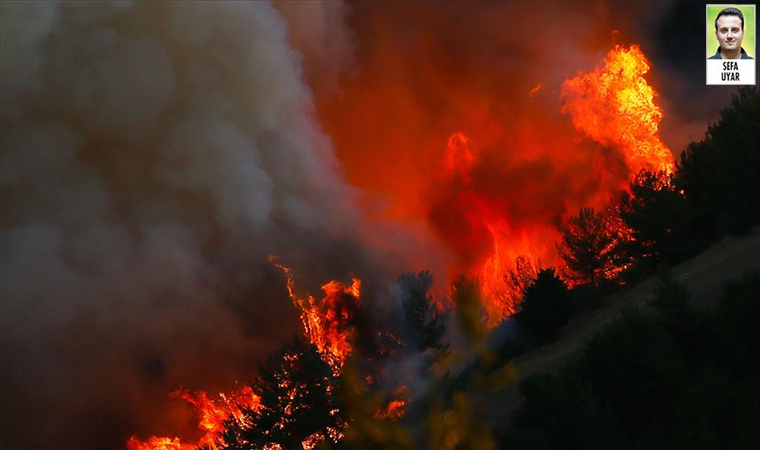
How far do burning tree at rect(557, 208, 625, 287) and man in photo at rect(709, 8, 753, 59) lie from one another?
12838 millimetres


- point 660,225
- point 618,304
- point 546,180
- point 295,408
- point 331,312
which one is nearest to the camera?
point 295,408

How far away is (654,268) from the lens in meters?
34.6

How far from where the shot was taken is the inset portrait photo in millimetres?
47125

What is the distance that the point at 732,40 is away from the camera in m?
47.3

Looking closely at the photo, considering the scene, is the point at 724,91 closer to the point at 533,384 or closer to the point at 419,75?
the point at 419,75

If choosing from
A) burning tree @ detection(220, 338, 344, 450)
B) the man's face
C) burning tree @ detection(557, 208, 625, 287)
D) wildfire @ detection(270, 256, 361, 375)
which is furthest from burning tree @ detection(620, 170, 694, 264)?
burning tree @ detection(220, 338, 344, 450)

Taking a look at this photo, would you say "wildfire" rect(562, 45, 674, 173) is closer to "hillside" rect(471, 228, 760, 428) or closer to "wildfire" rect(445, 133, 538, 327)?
"wildfire" rect(445, 133, 538, 327)

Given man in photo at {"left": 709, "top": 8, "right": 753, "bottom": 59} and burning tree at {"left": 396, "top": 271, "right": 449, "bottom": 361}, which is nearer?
burning tree at {"left": 396, "top": 271, "right": 449, "bottom": 361}

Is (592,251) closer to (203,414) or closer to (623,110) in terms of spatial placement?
(203,414)

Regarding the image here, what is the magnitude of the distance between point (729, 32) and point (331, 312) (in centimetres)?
2356

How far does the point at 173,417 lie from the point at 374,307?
31.0ft

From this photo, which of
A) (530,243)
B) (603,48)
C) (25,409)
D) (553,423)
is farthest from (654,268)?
(603,48)

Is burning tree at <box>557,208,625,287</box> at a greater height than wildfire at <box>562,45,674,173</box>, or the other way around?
wildfire at <box>562,45,674,173</box>

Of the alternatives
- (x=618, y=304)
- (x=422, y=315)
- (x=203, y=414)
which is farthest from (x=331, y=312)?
(x=618, y=304)
